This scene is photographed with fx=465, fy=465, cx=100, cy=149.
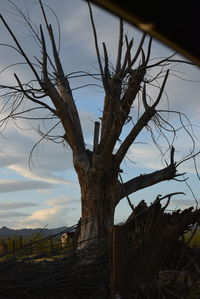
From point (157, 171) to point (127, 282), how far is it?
7490mm

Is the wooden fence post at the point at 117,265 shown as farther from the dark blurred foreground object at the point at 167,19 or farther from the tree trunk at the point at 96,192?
the tree trunk at the point at 96,192

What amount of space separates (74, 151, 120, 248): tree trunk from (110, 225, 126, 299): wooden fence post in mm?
5398

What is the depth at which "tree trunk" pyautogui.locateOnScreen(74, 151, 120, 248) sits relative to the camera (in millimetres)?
10461

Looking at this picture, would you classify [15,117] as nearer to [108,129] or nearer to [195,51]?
[108,129]

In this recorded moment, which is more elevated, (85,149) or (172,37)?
(85,149)

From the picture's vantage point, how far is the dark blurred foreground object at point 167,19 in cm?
95

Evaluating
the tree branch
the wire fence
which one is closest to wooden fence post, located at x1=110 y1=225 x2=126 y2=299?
the wire fence

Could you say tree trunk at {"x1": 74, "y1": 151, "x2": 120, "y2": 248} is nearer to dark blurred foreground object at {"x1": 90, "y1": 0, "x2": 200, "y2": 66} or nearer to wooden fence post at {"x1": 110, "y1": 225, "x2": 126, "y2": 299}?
wooden fence post at {"x1": 110, "y1": 225, "x2": 126, "y2": 299}

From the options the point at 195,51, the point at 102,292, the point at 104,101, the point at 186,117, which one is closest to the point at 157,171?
the point at 186,117

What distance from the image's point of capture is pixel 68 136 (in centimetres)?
1123

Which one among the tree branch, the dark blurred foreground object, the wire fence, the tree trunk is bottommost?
the wire fence

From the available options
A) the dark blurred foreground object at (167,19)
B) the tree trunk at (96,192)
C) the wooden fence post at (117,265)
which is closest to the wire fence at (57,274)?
the wooden fence post at (117,265)

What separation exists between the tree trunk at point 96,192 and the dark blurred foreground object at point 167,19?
9.36 m

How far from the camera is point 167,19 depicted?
1034 mm
